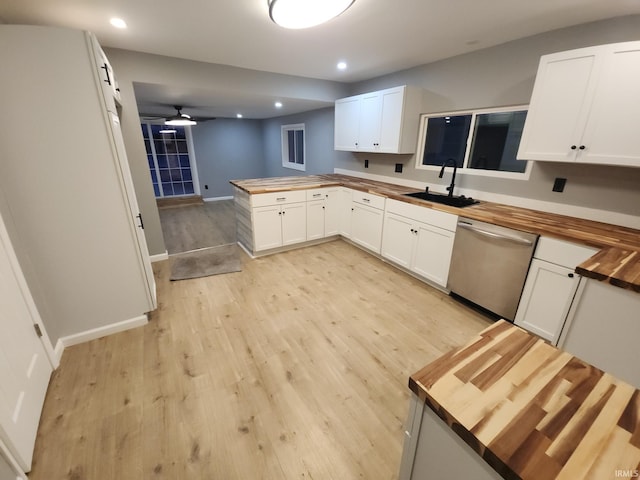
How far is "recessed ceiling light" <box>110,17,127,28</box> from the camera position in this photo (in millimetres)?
2192

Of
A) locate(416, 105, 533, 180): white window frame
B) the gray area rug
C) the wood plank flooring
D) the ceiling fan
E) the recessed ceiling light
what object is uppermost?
the recessed ceiling light

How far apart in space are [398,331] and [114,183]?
2.58 metres

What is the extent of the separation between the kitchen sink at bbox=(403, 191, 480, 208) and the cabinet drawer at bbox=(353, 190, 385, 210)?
32cm

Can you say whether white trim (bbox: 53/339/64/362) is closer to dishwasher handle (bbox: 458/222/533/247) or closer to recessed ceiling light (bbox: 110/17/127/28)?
recessed ceiling light (bbox: 110/17/127/28)

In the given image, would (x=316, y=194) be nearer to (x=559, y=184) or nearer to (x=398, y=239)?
(x=398, y=239)

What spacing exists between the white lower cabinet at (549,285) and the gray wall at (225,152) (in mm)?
7213

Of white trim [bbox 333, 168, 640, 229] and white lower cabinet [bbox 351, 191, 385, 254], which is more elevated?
white trim [bbox 333, 168, 640, 229]

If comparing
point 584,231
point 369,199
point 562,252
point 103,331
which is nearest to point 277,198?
point 369,199

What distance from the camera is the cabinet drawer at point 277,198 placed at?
11.5ft

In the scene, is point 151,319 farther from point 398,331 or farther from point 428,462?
point 428,462

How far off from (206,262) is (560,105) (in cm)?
398

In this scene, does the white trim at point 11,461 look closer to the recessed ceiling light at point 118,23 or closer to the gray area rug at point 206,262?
the gray area rug at point 206,262

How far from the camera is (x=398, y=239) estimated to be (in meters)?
3.32

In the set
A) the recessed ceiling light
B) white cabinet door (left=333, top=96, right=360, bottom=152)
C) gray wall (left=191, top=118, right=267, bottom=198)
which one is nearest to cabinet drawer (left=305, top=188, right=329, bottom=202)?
white cabinet door (left=333, top=96, right=360, bottom=152)
